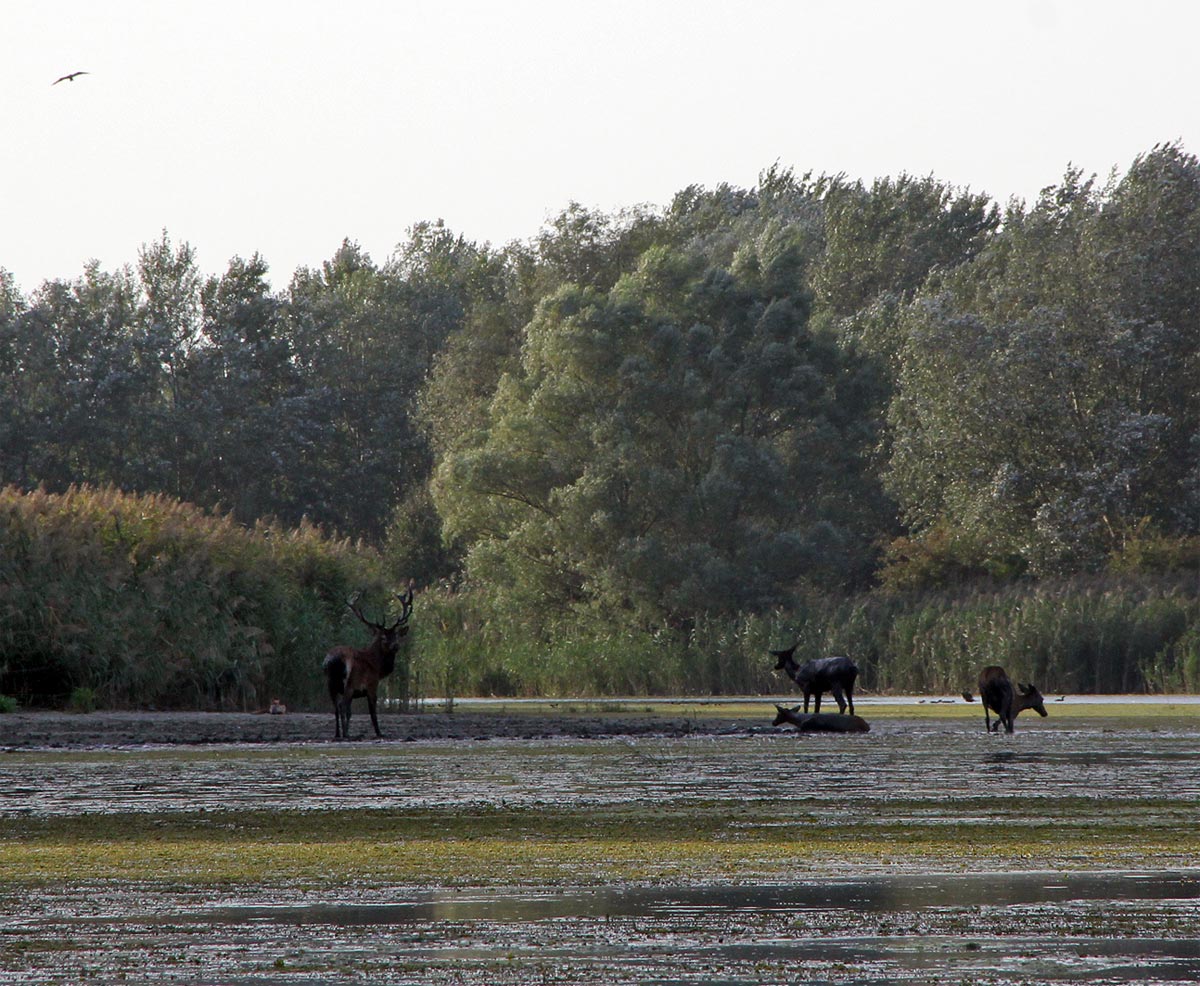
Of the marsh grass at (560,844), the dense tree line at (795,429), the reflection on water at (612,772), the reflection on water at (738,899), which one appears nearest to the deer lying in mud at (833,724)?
the reflection on water at (612,772)

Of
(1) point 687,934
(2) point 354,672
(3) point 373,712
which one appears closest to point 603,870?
(1) point 687,934

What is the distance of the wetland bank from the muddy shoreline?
4.50 meters

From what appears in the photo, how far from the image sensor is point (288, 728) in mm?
28203

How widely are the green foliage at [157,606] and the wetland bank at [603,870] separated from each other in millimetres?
10503

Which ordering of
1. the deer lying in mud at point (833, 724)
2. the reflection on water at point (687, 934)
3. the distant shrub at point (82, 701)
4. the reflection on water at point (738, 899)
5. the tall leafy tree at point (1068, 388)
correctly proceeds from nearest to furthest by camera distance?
the reflection on water at point (687, 934), the reflection on water at point (738, 899), the deer lying in mud at point (833, 724), the distant shrub at point (82, 701), the tall leafy tree at point (1068, 388)

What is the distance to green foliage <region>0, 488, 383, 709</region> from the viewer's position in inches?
1220

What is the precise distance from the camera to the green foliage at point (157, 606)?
31.0m

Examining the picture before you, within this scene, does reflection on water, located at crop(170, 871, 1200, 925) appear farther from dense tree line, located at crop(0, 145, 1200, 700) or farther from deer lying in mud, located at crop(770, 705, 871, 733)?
dense tree line, located at crop(0, 145, 1200, 700)

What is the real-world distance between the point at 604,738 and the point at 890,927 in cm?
1796

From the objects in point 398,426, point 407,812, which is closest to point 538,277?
point 398,426

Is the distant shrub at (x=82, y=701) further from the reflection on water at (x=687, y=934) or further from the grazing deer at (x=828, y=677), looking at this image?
the reflection on water at (x=687, y=934)

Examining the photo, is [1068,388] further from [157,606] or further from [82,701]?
[82,701]

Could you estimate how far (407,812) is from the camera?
14203 millimetres

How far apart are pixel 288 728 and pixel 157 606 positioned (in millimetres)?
4988
